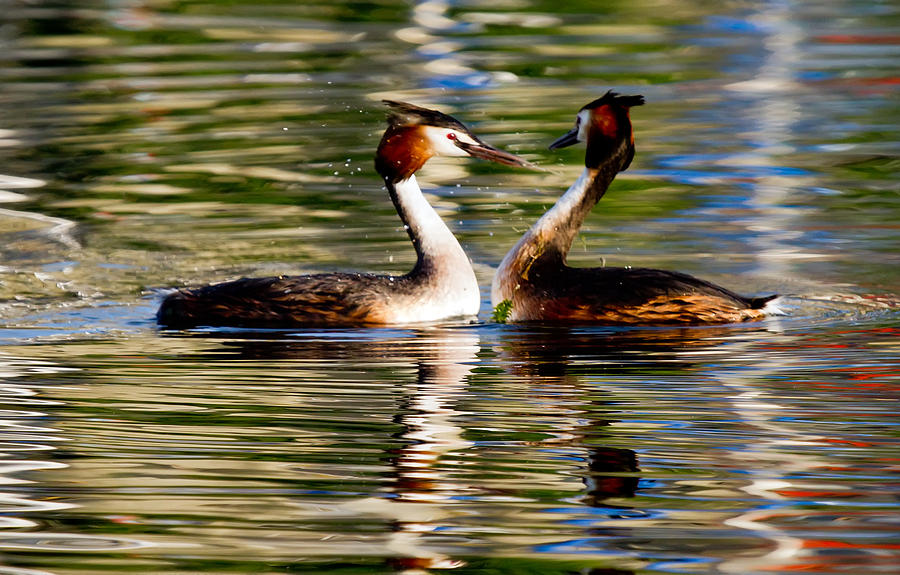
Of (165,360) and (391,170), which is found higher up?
(391,170)

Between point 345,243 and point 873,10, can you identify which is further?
point 873,10

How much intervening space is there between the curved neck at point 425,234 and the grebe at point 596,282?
0.27 meters

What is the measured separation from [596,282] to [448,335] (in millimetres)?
822

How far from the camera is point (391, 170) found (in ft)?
32.1

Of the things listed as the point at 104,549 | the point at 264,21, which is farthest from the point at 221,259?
the point at 264,21

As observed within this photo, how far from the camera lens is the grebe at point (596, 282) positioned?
8.85 m

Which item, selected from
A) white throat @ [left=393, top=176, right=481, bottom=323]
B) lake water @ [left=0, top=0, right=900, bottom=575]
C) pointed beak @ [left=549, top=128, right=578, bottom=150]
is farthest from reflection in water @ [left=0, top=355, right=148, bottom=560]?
pointed beak @ [left=549, top=128, right=578, bottom=150]

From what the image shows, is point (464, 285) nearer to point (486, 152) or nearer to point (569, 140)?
point (486, 152)

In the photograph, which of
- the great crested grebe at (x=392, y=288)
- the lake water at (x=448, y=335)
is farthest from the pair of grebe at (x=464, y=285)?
the lake water at (x=448, y=335)

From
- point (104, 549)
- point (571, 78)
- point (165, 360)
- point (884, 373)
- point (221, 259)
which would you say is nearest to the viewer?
point (104, 549)

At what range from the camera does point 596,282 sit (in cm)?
898

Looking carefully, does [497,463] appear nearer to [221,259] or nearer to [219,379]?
[219,379]

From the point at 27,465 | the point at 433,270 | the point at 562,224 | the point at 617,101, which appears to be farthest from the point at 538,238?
the point at 27,465

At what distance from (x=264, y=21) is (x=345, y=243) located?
10.6 metres
